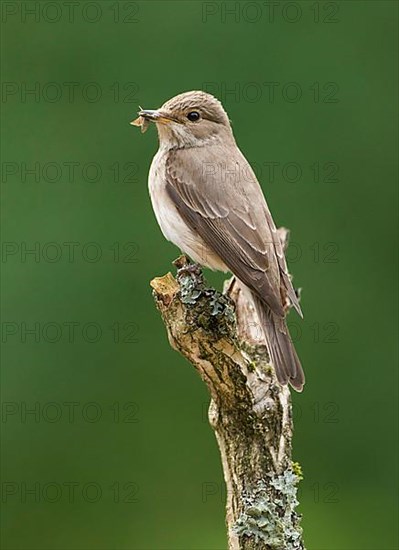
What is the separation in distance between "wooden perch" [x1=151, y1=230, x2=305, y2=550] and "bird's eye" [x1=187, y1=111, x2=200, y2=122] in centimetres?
116

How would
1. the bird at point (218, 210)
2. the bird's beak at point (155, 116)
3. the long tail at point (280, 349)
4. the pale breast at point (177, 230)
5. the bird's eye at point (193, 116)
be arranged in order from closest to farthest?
the long tail at point (280, 349) < the bird at point (218, 210) < the pale breast at point (177, 230) < the bird's beak at point (155, 116) < the bird's eye at point (193, 116)

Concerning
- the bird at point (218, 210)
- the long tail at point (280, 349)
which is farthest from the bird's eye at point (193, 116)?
the long tail at point (280, 349)

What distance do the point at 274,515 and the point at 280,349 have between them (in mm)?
793

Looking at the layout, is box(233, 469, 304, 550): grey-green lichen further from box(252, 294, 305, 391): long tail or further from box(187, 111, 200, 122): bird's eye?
box(187, 111, 200, 122): bird's eye

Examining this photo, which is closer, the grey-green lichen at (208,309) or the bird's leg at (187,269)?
the grey-green lichen at (208,309)

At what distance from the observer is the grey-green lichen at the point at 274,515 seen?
3.69 m

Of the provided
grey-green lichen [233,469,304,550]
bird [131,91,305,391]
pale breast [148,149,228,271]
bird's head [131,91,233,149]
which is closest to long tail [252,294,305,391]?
bird [131,91,305,391]

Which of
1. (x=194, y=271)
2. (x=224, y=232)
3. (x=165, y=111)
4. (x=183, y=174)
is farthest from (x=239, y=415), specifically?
(x=165, y=111)

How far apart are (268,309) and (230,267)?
10.0 inches

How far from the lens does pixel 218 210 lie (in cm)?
463

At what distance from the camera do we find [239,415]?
154 inches

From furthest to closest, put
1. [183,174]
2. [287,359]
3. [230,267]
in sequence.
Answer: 1. [183,174]
2. [230,267]
3. [287,359]

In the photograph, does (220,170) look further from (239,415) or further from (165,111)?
(239,415)

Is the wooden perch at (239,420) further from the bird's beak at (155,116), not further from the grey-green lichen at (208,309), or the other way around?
the bird's beak at (155,116)
